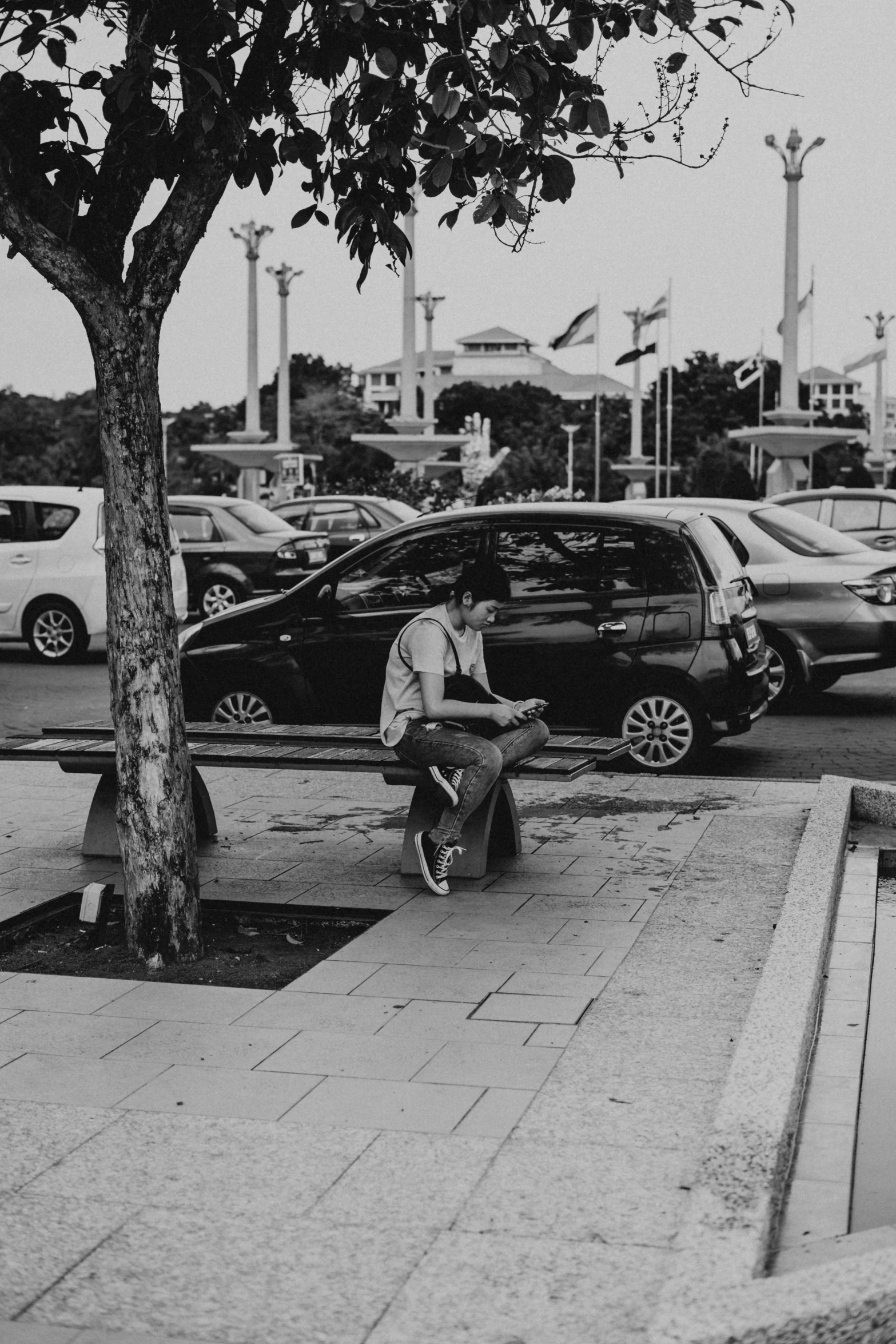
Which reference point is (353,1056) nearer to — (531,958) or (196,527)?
(531,958)

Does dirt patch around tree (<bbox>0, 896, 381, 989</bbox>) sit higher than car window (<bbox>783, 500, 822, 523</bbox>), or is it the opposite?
car window (<bbox>783, 500, 822, 523</bbox>)

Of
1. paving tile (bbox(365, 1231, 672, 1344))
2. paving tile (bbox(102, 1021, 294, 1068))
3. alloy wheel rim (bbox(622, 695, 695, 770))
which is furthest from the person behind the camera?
alloy wheel rim (bbox(622, 695, 695, 770))

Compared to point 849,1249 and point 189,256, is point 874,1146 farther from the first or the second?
point 189,256

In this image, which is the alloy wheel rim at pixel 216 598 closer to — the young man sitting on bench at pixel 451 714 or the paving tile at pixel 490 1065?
the young man sitting on bench at pixel 451 714

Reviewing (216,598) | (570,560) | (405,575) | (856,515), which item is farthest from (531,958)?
(216,598)

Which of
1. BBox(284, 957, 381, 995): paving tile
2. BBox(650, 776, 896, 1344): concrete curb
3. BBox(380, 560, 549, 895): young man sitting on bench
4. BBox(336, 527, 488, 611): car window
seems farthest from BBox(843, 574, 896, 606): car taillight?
BBox(284, 957, 381, 995): paving tile

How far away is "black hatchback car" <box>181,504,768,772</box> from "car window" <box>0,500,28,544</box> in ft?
25.1

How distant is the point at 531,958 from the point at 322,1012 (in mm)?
906

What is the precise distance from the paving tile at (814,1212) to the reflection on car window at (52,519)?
47.2ft

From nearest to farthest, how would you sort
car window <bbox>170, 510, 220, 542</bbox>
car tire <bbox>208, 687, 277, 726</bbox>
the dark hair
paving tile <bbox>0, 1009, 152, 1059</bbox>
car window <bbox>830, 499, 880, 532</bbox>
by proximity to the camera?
paving tile <bbox>0, 1009, 152, 1059</bbox> < the dark hair < car tire <bbox>208, 687, 277, 726</bbox> < car window <bbox>830, 499, 880, 532</bbox> < car window <bbox>170, 510, 220, 542</bbox>

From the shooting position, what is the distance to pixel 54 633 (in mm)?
17438

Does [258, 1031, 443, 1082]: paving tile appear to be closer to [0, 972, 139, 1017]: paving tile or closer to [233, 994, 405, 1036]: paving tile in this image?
[233, 994, 405, 1036]: paving tile

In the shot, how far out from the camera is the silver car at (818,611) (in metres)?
12.3

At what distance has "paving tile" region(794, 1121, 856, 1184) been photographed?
4309 millimetres
